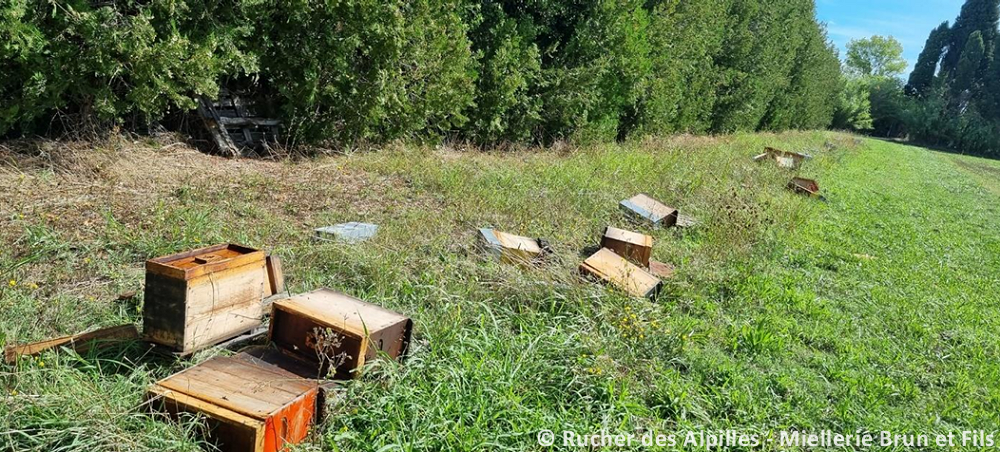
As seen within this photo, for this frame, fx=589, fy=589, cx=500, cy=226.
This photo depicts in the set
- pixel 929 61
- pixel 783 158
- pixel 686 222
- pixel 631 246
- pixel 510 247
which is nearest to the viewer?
pixel 510 247

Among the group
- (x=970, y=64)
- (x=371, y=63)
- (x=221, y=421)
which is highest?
(x=970, y=64)

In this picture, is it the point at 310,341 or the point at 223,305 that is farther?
the point at 223,305

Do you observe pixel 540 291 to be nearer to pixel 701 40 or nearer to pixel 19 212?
pixel 19 212

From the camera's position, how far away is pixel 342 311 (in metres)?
2.75

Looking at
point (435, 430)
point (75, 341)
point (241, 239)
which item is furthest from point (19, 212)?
point (435, 430)

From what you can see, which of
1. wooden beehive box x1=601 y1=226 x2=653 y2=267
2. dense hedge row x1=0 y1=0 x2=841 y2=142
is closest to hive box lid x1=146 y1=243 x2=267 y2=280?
wooden beehive box x1=601 y1=226 x2=653 y2=267

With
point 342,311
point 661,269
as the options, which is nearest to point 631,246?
point 661,269

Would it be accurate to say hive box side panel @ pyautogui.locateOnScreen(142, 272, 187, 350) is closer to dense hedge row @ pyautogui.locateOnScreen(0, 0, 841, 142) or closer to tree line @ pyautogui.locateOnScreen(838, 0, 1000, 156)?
dense hedge row @ pyautogui.locateOnScreen(0, 0, 841, 142)

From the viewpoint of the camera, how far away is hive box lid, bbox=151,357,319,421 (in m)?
2.11

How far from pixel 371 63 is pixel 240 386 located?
5549 mm

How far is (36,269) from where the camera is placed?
3.30 metres

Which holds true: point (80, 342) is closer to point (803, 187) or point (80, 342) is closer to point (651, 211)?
point (651, 211)

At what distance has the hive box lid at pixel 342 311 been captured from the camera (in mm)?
2570

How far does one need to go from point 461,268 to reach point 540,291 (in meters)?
0.58
